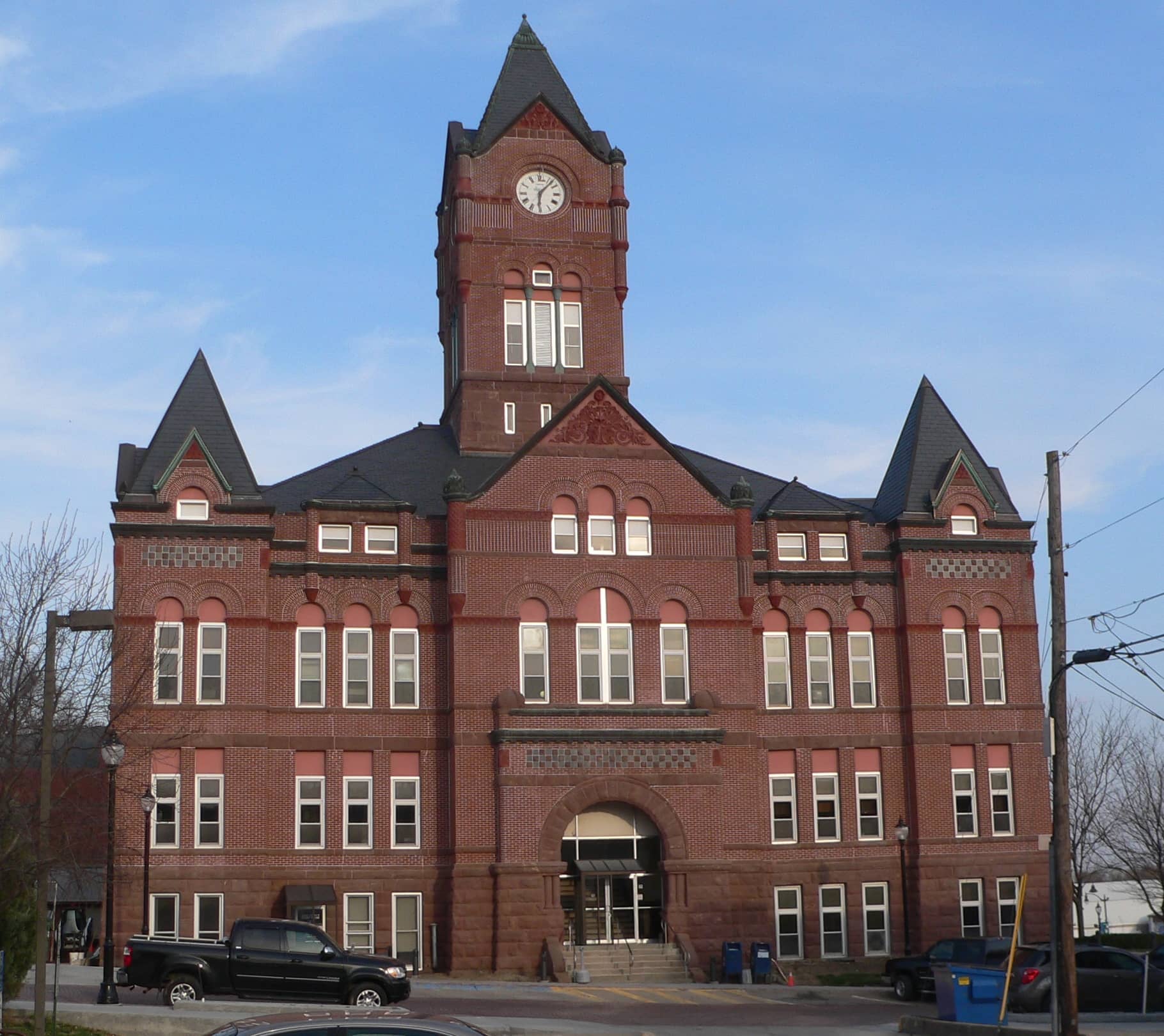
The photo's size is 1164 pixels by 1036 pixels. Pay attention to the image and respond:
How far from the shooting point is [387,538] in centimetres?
4725

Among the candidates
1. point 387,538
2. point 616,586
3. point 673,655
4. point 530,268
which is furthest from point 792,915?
point 530,268

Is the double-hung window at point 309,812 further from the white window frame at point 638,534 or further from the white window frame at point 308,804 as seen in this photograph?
the white window frame at point 638,534

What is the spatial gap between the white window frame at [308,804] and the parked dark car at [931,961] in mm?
15878

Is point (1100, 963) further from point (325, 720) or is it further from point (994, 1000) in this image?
point (325, 720)

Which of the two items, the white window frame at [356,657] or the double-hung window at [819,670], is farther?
the double-hung window at [819,670]

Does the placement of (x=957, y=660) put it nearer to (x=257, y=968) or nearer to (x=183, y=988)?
(x=257, y=968)

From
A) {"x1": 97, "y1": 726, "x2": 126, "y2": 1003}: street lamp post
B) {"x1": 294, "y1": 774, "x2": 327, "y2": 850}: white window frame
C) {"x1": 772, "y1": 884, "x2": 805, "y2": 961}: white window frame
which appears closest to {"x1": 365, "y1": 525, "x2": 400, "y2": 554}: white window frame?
{"x1": 294, "y1": 774, "x2": 327, "y2": 850}: white window frame

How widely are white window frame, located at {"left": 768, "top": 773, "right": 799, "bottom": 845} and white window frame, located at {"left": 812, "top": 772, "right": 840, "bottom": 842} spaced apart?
566 mm

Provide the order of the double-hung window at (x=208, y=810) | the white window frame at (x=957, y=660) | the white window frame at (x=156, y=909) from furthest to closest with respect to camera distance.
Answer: the white window frame at (x=957, y=660) → the double-hung window at (x=208, y=810) → the white window frame at (x=156, y=909)

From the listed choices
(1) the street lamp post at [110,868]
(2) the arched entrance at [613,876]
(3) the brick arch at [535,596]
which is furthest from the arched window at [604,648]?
(1) the street lamp post at [110,868]

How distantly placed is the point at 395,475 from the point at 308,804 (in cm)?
1116

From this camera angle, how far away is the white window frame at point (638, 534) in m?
47.5

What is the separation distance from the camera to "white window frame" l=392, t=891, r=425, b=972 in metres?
44.8

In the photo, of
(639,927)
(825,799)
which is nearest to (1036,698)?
(825,799)
